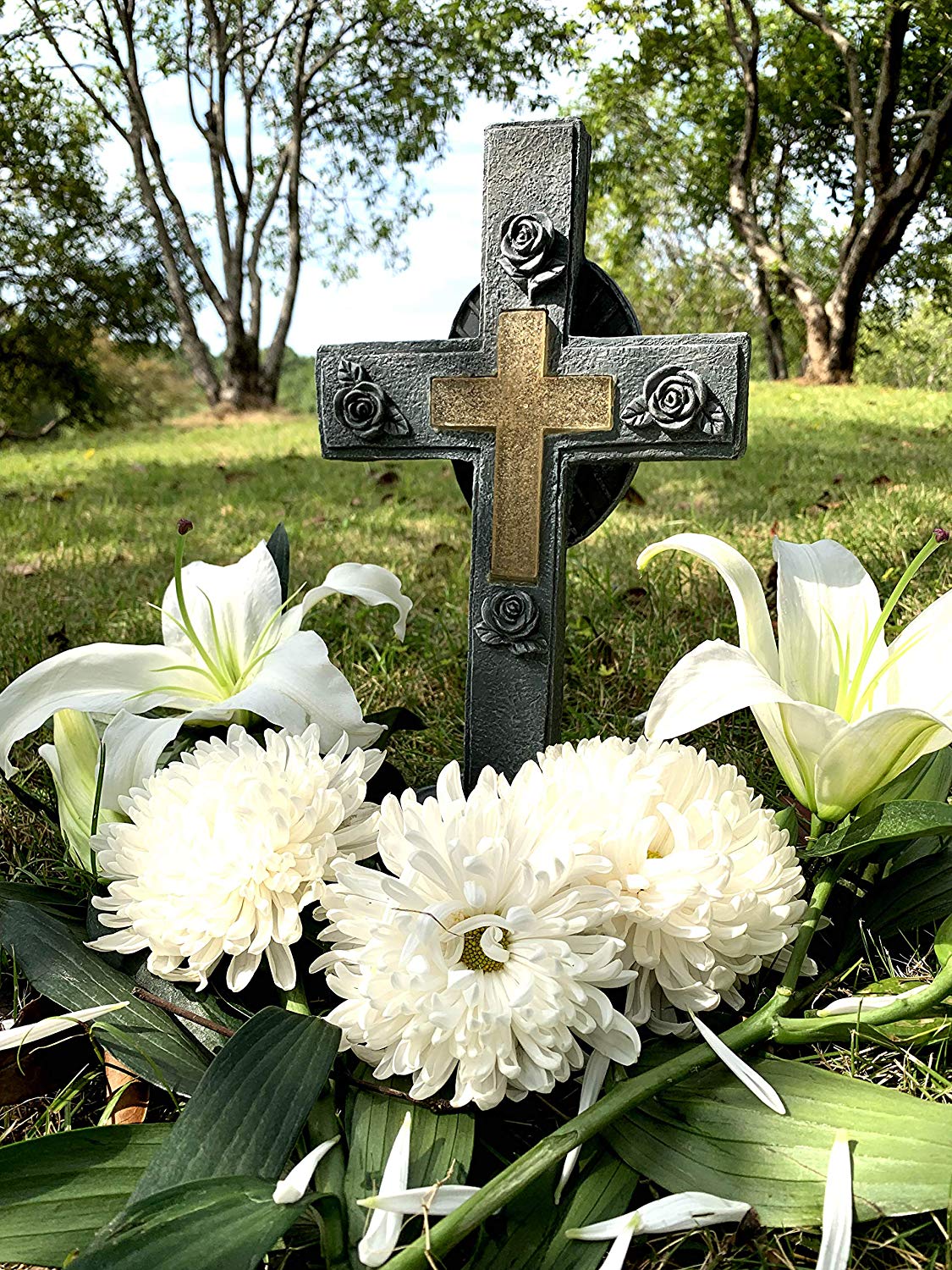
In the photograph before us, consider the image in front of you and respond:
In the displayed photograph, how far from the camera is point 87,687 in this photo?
4.94ft

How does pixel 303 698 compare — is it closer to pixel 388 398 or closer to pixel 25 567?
pixel 388 398

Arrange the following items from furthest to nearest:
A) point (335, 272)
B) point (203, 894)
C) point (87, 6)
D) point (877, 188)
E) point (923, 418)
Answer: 1. point (335, 272)
2. point (87, 6)
3. point (877, 188)
4. point (923, 418)
5. point (203, 894)

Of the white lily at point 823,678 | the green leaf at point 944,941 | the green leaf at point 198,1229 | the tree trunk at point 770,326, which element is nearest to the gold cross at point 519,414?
the white lily at point 823,678

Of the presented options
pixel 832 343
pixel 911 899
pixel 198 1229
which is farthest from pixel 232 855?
pixel 832 343

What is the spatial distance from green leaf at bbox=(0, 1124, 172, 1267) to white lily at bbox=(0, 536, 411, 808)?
42cm

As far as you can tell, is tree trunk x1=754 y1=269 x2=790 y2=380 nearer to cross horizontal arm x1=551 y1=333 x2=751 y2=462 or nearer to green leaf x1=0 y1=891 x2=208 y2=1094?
cross horizontal arm x1=551 y1=333 x2=751 y2=462

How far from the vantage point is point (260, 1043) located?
1069mm

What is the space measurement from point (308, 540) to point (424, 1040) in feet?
9.80

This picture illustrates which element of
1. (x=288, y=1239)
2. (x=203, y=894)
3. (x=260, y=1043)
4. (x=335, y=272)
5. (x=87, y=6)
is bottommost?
(x=288, y=1239)

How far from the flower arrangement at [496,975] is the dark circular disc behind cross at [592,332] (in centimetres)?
36

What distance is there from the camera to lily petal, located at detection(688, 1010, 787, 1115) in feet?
3.48

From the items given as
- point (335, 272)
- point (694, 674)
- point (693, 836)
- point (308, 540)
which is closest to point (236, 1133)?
point (693, 836)

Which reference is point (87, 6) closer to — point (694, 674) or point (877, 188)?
point (877, 188)

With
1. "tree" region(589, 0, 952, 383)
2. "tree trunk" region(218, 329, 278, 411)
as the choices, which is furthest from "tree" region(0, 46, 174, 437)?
"tree" region(589, 0, 952, 383)
